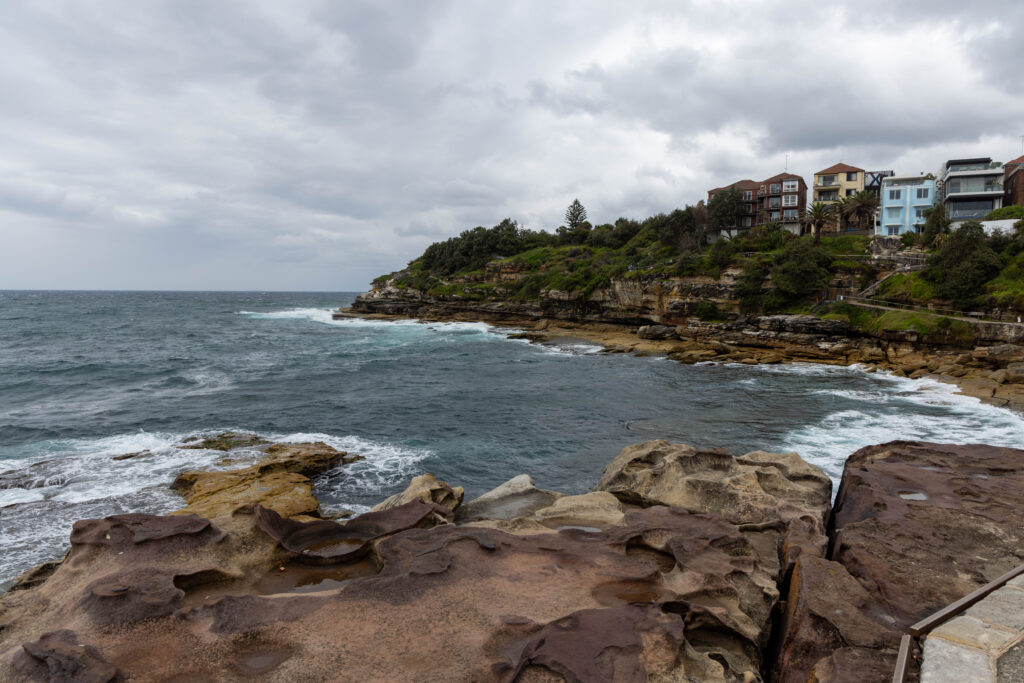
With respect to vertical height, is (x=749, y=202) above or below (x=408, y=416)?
above

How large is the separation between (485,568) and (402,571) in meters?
1.24

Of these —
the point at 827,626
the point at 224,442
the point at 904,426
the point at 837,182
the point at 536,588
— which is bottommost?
the point at 224,442

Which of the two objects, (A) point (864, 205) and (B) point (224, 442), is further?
(A) point (864, 205)

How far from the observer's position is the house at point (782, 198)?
8644cm

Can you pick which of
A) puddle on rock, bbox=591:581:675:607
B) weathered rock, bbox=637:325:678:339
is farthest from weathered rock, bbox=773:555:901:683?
weathered rock, bbox=637:325:678:339

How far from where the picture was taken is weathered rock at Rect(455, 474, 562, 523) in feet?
41.5

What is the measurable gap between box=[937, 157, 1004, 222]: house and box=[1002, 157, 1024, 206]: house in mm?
1134

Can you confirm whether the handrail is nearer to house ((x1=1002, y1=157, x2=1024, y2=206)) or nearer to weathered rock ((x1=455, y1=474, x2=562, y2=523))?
weathered rock ((x1=455, y1=474, x2=562, y2=523))

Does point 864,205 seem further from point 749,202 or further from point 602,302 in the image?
point 602,302

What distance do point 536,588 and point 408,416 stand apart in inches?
794

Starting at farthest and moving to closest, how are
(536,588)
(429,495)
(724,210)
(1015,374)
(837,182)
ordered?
1. (837,182)
2. (724,210)
3. (1015,374)
4. (429,495)
5. (536,588)

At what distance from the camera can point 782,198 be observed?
87.0 meters

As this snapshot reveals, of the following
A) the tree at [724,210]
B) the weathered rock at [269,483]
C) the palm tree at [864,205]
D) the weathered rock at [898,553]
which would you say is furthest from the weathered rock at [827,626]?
the palm tree at [864,205]

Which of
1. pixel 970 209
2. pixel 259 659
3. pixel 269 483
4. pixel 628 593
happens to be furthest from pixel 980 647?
pixel 970 209
